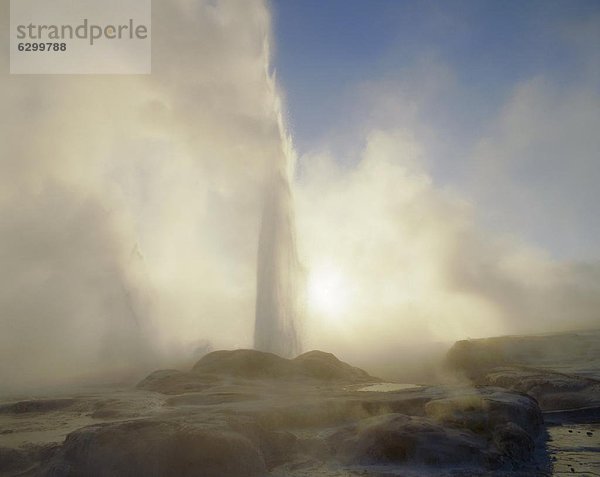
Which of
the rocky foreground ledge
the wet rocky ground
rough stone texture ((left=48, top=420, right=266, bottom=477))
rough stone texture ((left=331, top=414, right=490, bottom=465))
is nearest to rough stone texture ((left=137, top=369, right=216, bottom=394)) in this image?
the wet rocky ground

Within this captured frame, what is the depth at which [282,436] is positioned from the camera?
13.5 m

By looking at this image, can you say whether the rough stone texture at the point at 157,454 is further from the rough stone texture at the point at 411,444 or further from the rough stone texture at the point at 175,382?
the rough stone texture at the point at 175,382

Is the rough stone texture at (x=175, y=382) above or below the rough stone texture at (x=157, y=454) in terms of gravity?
Result: above

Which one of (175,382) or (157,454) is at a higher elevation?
A: (175,382)

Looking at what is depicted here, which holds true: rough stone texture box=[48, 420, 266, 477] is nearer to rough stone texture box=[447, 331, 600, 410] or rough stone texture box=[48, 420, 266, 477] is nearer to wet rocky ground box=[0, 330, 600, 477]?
wet rocky ground box=[0, 330, 600, 477]

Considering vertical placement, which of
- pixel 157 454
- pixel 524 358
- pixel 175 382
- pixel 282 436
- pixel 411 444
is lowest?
pixel 524 358

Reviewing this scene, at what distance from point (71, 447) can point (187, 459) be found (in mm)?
3288

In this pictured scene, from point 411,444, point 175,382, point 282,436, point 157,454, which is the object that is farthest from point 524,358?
point 157,454

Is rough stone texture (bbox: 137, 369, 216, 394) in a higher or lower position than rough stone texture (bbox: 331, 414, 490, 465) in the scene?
higher

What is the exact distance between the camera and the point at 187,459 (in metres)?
11.2

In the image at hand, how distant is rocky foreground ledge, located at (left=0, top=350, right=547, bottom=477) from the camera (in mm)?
11266

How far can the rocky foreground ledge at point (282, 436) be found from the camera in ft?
37.0

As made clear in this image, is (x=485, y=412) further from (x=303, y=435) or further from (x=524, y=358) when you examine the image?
(x=524, y=358)

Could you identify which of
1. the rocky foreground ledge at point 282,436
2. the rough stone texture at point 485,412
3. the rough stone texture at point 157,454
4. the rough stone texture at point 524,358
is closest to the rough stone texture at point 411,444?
the rocky foreground ledge at point 282,436
